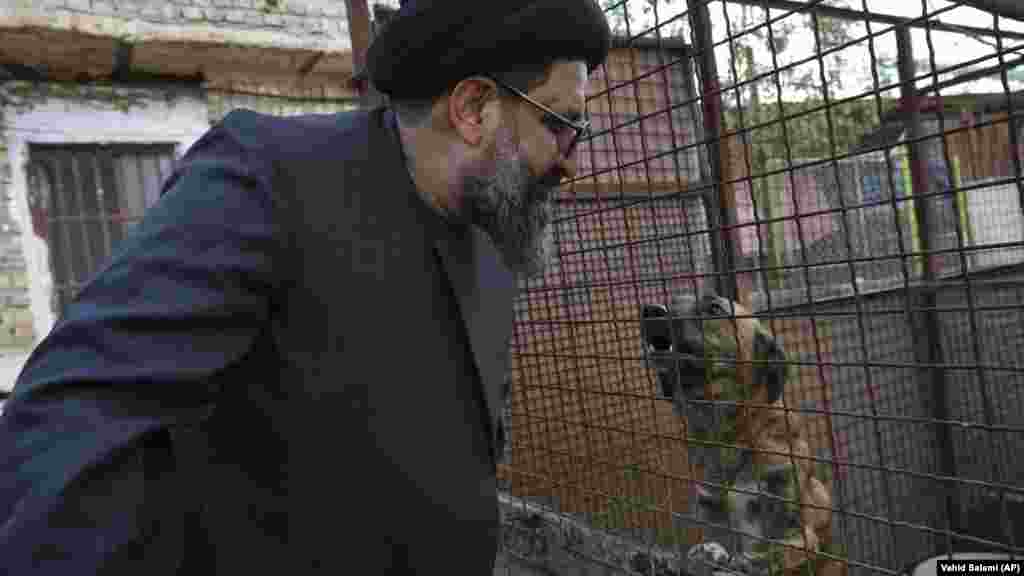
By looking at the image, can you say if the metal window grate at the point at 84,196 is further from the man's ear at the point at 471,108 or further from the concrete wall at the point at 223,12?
the man's ear at the point at 471,108

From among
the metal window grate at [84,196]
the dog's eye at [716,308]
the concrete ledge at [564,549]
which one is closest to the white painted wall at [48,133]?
the metal window grate at [84,196]

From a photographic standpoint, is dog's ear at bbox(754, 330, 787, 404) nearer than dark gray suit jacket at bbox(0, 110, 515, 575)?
No

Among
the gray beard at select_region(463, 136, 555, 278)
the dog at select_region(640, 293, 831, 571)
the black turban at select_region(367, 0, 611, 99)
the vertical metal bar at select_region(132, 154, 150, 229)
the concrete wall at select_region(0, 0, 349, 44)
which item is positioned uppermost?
the concrete wall at select_region(0, 0, 349, 44)

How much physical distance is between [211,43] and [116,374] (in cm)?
589

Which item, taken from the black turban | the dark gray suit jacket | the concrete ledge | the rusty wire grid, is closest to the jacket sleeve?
the dark gray suit jacket

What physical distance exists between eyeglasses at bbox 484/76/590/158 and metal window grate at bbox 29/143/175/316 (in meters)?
5.43

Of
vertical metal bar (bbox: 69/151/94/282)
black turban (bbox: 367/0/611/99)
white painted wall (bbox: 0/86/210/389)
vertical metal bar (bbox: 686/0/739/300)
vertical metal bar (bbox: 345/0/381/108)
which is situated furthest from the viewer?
vertical metal bar (bbox: 69/151/94/282)

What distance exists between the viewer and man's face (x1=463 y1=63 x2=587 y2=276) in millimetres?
1423

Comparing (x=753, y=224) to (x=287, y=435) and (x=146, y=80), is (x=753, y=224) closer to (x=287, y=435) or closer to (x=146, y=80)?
(x=287, y=435)

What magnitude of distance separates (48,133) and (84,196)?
54cm

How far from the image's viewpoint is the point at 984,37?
143 inches

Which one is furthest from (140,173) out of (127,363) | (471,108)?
(127,363)

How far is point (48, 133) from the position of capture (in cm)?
584

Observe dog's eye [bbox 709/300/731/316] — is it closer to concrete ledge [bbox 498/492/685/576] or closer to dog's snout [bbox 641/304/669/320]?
dog's snout [bbox 641/304/669/320]
